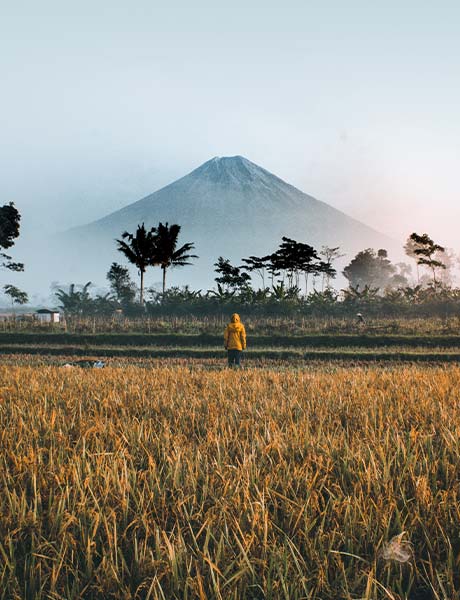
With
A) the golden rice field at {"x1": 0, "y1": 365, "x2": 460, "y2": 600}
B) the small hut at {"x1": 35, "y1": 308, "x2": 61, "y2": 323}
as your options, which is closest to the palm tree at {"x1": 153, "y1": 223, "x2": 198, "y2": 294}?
the small hut at {"x1": 35, "y1": 308, "x2": 61, "y2": 323}

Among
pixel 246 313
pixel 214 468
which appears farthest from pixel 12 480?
pixel 246 313

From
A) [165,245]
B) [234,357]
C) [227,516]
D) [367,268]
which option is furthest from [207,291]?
[367,268]

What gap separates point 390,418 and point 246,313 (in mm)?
32195

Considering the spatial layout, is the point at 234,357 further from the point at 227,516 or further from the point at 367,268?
the point at 367,268

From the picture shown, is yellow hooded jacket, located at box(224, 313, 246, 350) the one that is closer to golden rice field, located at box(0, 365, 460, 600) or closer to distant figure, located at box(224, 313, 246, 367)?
distant figure, located at box(224, 313, 246, 367)

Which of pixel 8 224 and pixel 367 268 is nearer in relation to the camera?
pixel 8 224

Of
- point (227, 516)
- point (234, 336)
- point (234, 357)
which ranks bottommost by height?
point (234, 357)

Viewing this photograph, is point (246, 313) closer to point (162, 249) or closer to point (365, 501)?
point (162, 249)

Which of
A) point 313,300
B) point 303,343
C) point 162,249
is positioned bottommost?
point 303,343

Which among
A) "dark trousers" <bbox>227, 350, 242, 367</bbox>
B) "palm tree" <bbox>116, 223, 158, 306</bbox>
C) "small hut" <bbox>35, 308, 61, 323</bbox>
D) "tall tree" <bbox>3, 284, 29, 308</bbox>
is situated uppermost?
"palm tree" <bbox>116, 223, 158, 306</bbox>

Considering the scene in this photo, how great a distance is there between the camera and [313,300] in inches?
1502

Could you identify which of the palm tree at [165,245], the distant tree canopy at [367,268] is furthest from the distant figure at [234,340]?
the distant tree canopy at [367,268]

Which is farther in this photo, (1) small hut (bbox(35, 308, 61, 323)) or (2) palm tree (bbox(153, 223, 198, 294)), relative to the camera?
(2) palm tree (bbox(153, 223, 198, 294))

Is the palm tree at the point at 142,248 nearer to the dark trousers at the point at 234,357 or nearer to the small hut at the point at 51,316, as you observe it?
the small hut at the point at 51,316
